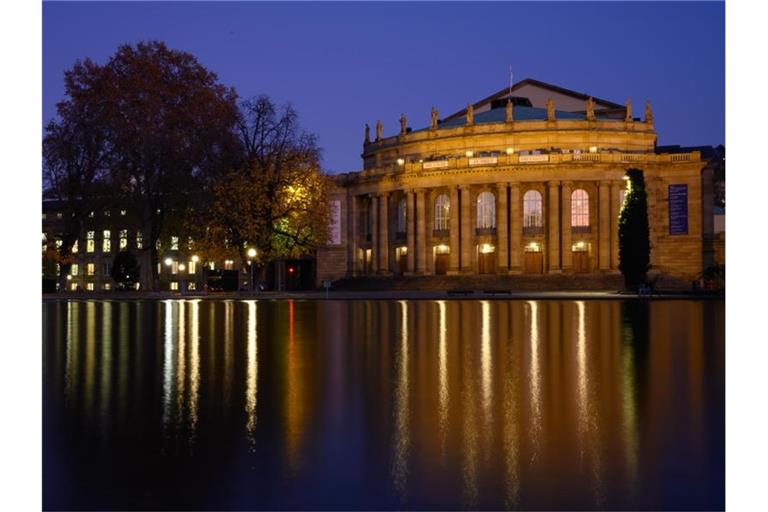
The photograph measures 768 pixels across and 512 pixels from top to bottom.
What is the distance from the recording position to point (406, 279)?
79688 millimetres

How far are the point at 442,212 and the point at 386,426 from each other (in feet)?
248

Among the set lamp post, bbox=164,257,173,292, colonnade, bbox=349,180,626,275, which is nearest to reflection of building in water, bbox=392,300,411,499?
colonnade, bbox=349,180,626,275

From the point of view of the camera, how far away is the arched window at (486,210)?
8262 centimetres

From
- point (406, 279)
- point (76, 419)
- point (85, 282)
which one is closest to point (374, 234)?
point (406, 279)

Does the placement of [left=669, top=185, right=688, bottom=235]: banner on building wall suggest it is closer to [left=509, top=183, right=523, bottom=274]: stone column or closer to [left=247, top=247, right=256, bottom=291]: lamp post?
[left=509, top=183, right=523, bottom=274]: stone column

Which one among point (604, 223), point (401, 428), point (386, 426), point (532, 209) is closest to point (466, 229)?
point (532, 209)

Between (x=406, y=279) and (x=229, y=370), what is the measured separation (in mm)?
63599

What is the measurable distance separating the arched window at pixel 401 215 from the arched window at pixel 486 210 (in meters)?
8.38

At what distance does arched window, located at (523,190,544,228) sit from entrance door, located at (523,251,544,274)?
2607 mm

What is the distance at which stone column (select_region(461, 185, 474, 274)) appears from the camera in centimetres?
8256

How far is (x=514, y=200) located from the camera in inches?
3162

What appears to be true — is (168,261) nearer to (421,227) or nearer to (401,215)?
(401,215)

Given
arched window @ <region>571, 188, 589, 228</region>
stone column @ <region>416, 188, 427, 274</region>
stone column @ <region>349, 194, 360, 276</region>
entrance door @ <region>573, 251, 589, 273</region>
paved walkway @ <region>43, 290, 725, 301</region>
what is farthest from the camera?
stone column @ <region>349, 194, 360, 276</region>
